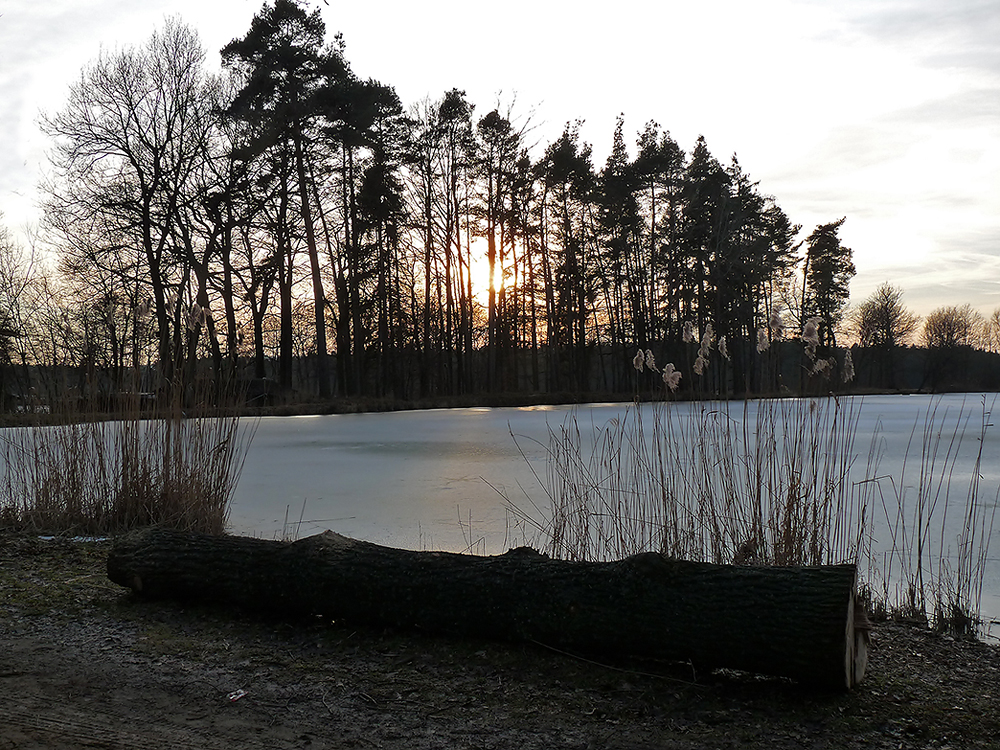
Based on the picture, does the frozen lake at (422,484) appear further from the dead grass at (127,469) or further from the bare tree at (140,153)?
the bare tree at (140,153)

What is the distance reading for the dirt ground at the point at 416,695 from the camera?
1.72m

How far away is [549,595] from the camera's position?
223cm

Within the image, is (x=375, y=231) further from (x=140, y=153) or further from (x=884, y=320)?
(x=884, y=320)

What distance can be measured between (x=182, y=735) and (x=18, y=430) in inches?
134

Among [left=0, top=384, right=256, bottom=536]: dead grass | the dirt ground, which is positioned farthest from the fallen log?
[left=0, top=384, right=256, bottom=536]: dead grass

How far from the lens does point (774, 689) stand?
2.00m

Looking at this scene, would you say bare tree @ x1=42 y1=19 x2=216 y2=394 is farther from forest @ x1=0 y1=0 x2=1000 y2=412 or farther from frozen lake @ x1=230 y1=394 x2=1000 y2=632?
frozen lake @ x1=230 y1=394 x2=1000 y2=632

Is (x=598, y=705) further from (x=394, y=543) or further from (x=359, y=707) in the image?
(x=394, y=543)

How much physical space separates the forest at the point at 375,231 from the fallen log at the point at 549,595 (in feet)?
30.5

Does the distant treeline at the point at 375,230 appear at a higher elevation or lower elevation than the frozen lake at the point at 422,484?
higher

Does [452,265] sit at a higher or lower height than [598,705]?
higher

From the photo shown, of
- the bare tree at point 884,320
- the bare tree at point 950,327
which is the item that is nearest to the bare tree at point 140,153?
the bare tree at point 884,320

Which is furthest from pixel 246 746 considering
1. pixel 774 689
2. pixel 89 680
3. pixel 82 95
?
pixel 82 95

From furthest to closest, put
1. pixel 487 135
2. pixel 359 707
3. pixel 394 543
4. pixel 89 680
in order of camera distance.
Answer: pixel 487 135 → pixel 394 543 → pixel 89 680 → pixel 359 707
